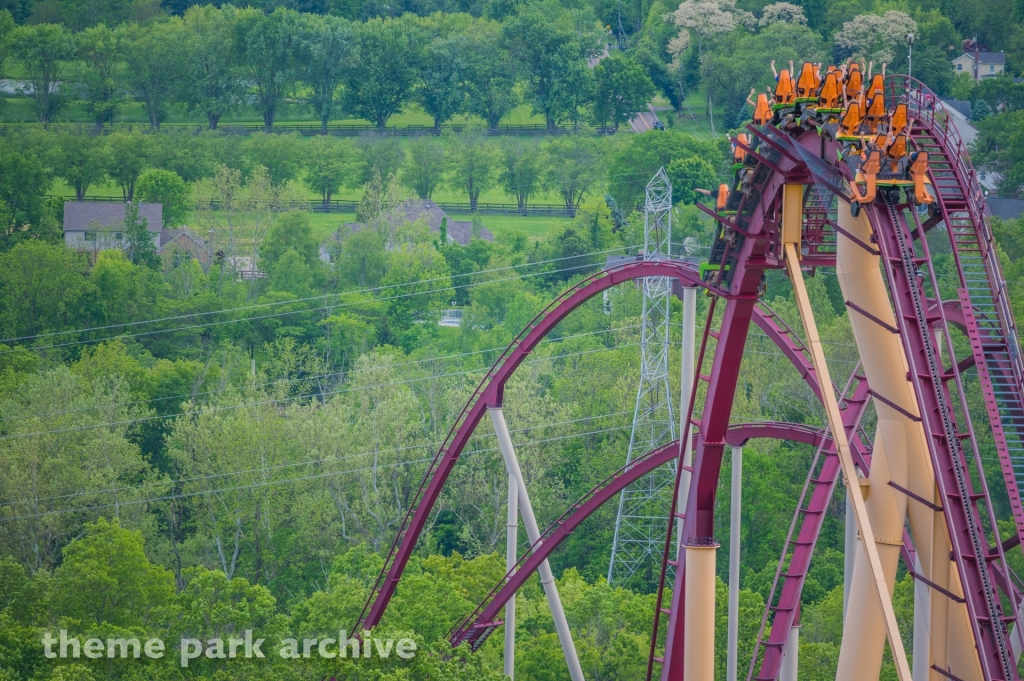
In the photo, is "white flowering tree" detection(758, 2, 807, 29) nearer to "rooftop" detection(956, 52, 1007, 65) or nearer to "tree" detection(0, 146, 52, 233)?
"rooftop" detection(956, 52, 1007, 65)

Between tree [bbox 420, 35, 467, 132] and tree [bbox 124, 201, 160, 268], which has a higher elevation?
tree [bbox 420, 35, 467, 132]

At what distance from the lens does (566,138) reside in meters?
96.1

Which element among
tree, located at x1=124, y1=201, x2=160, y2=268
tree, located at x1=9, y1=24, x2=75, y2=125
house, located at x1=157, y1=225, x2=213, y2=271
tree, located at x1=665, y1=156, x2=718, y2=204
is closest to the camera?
tree, located at x1=124, y1=201, x2=160, y2=268

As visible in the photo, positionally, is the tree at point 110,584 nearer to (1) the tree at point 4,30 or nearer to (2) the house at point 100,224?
(2) the house at point 100,224

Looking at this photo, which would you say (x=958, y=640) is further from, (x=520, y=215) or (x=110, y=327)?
(x=520, y=215)

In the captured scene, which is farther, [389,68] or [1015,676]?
[389,68]

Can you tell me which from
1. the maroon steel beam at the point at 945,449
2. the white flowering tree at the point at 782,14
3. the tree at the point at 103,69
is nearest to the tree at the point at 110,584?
the maroon steel beam at the point at 945,449

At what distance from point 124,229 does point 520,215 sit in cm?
2141

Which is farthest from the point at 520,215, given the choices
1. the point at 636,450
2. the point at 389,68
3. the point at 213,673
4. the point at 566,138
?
the point at 213,673

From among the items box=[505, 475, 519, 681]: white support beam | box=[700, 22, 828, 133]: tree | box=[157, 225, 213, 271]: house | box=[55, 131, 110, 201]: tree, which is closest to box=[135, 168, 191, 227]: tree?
box=[157, 225, 213, 271]: house

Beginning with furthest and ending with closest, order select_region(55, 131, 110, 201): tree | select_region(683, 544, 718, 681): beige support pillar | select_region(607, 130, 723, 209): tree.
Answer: select_region(55, 131, 110, 201): tree, select_region(607, 130, 723, 209): tree, select_region(683, 544, 718, 681): beige support pillar

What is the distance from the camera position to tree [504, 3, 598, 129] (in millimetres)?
102312

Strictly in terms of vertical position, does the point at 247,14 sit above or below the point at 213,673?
above

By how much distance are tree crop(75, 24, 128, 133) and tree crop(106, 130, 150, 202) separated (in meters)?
8.43
